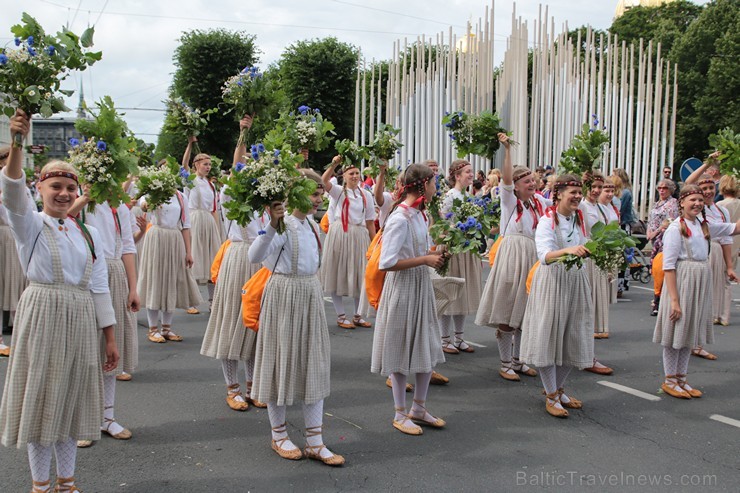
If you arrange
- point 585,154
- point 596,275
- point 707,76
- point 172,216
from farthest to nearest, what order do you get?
point 707,76
point 172,216
point 596,275
point 585,154

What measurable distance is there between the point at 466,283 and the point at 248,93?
3478 mm

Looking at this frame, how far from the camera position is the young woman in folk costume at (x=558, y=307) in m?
6.32

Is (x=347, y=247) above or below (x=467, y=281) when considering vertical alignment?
above

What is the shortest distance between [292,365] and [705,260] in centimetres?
453

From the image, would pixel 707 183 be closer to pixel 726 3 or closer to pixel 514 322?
pixel 514 322

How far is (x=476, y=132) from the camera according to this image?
7422mm

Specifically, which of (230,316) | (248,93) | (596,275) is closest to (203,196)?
(248,93)

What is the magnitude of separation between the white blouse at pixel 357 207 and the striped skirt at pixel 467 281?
246 cm

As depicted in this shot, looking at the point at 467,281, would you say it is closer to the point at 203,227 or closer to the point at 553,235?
the point at 553,235

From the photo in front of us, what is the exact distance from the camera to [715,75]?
37.4m

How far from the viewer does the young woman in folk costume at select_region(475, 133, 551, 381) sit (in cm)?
752

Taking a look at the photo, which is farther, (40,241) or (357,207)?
(357,207)

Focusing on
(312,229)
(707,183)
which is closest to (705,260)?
(707,183)

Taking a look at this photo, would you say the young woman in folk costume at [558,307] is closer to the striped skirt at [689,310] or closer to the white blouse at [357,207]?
the striped skirt at [689,310]
